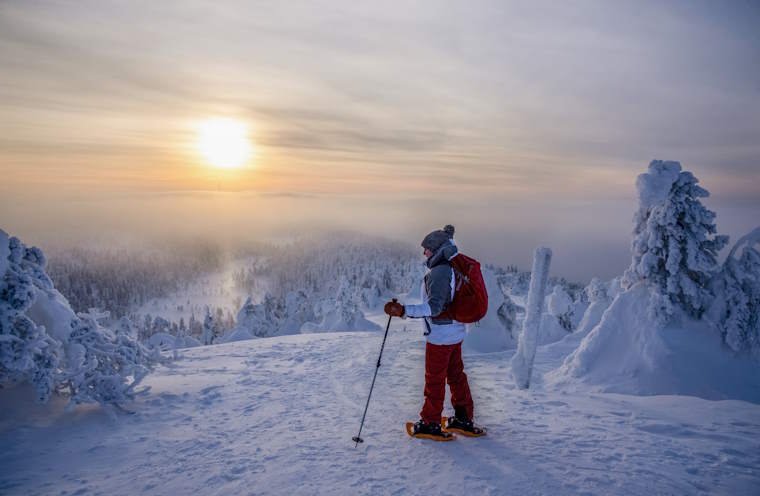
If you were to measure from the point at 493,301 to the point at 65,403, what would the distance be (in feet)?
60.1

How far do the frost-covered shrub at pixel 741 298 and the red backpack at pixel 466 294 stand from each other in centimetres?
875

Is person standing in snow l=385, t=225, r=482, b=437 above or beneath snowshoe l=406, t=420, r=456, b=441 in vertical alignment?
→ above

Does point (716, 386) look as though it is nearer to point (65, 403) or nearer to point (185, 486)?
point (185, 486)

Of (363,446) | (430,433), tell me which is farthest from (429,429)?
(363,446)

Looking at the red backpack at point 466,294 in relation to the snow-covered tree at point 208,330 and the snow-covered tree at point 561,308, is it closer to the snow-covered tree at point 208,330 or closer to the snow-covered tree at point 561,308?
the snow-covered tree at point 561,308

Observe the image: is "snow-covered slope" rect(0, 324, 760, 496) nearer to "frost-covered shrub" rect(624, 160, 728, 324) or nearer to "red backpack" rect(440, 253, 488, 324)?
"red backpack" rect(440, 253, 488, 324)

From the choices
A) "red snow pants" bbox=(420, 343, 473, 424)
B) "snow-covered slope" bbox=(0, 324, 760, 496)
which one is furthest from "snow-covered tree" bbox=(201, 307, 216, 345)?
"red snow pants" bbox=(420, 343, 473, 424)

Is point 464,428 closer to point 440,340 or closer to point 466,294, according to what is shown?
point 440,340

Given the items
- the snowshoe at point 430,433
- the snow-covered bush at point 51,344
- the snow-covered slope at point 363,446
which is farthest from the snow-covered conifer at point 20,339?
the snowshoe at point 430,433

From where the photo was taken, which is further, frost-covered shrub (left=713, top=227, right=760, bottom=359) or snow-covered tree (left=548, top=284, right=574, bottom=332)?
snow-covered tree (left=548, top=284, right=574, bottom=332)

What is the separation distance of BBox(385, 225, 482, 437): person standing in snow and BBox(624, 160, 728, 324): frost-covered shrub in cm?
774

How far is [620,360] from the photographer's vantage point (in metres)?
9.77

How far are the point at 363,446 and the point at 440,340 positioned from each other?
177 centimetres

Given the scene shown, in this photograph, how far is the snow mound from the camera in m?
8.99
